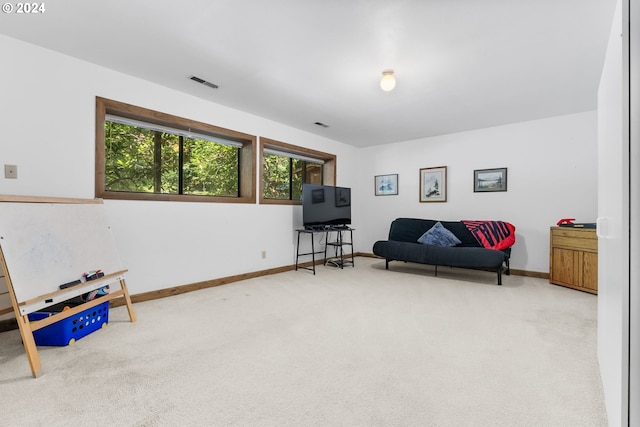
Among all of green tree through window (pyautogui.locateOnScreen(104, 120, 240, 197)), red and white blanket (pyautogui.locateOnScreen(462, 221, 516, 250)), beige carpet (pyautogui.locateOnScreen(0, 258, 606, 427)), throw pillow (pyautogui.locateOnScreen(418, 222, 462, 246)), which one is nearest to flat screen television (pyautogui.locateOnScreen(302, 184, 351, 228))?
green tree through window (pyautogui.locateOnScreen(104, 120, 240, 197))

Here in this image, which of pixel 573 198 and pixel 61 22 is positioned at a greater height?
pixel 61 22

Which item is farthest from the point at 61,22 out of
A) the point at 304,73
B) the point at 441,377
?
the point at 441,377

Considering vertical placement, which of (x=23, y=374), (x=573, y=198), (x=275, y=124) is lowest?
(x=23, y=374)

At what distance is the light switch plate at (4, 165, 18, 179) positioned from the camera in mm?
2342

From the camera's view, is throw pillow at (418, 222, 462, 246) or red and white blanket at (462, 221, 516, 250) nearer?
red and white blanket at (462, 221, 516, 250)

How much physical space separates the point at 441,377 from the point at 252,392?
1038 millimetres

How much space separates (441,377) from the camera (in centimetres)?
169

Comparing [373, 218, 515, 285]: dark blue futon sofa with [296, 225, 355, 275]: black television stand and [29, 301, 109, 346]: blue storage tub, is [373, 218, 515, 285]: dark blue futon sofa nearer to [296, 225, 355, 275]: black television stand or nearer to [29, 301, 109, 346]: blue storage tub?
[296, 225, 355, 275]: black television stand

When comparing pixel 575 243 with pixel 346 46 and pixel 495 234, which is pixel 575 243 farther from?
pixel 346 46

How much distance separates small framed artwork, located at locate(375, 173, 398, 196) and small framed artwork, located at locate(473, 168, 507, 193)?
4.51 ft

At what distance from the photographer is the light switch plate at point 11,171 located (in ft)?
7.68

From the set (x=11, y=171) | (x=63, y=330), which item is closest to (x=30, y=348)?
(x=63, y=330)

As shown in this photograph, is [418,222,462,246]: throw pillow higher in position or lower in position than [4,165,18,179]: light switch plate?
lower

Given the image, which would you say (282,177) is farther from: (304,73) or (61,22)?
(61,22)
